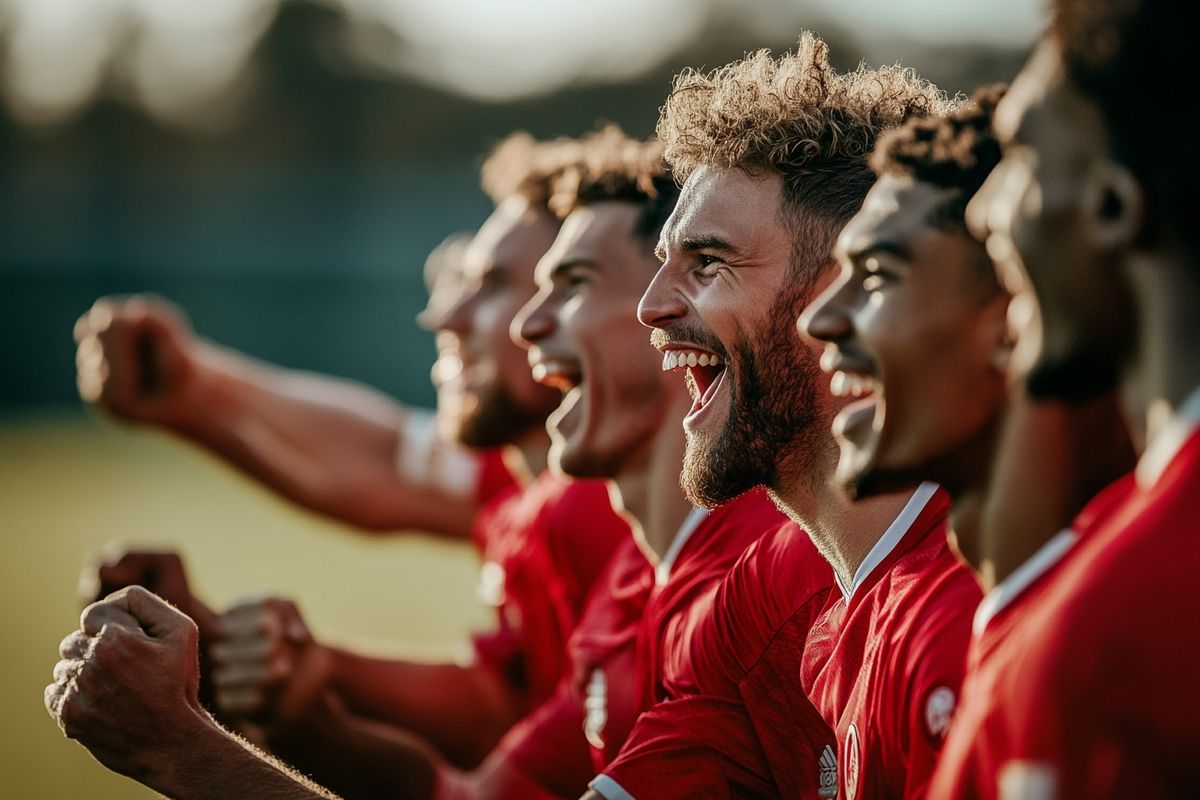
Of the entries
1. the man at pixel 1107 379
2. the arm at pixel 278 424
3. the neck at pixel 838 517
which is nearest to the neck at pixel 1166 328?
the man at pixel 1107 379

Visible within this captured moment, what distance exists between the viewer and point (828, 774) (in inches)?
115

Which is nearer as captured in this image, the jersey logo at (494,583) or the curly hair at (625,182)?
the curly hair at (625,182)

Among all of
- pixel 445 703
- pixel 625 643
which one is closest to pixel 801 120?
pixel 625 643

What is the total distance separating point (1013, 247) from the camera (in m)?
1.85

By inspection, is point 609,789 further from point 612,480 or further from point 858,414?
point 858,414

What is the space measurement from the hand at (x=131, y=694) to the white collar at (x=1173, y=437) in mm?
1694

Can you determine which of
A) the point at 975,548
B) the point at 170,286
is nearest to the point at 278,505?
the point at 170,286

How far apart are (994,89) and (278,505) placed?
68.9ft

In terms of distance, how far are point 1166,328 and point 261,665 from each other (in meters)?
3.26

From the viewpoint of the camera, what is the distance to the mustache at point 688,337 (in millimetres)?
3084

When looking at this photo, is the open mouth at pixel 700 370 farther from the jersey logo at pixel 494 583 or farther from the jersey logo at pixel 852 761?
the jersey logo at pixel 494 583

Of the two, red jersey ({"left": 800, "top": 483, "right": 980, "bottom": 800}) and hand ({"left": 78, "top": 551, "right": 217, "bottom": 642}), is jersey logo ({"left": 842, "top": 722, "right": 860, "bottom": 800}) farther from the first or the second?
hand ({"left": 78, "top": 551, "right": 217, "bottom": 642})

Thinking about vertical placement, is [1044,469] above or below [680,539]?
above

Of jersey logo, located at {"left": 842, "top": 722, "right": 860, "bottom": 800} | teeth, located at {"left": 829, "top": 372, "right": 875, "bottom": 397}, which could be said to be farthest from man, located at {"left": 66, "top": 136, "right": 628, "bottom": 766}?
teeth, located at {"left": 829, "top": 372, "right": 875, "bottom": 397}
